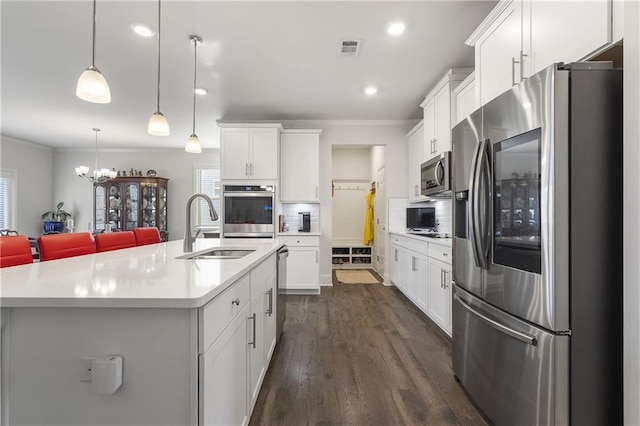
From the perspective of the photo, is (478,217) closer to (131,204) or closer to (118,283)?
(118,283)

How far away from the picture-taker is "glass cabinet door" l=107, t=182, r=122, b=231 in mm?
6516

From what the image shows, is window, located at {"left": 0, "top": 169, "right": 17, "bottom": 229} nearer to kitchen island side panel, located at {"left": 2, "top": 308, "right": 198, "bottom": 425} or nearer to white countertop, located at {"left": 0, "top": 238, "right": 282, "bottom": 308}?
white countertop, located at {"left": 0, "top": 238, "right": 282, "bottom": 308}

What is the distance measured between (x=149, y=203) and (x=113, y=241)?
431 cm

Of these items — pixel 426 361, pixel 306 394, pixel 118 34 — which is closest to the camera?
pixel 306 394

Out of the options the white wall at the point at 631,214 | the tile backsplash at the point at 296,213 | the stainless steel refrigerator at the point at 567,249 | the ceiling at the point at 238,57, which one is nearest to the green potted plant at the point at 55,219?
the ceiling at the point at 238,57

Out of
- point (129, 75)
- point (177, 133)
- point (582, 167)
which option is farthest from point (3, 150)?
point (582, 167)

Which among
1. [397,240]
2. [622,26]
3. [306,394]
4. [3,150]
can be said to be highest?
[3,150]

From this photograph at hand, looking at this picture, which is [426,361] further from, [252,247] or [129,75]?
[129,75]

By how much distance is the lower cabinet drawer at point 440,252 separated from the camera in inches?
106

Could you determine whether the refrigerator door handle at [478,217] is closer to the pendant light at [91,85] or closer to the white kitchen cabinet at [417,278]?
the white kitchen cabinet at [417,278]

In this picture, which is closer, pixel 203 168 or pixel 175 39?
pixel 175 39

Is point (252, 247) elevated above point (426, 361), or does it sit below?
above

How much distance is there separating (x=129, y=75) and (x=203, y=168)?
12.4 feet

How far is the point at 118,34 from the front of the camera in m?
2.62
